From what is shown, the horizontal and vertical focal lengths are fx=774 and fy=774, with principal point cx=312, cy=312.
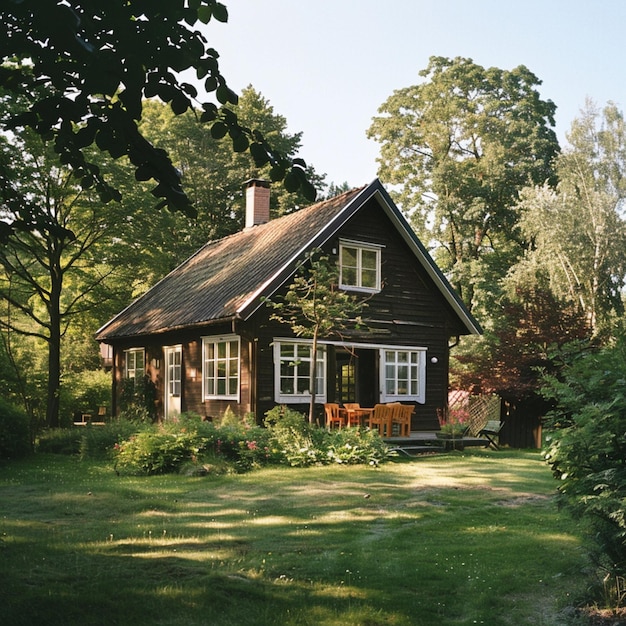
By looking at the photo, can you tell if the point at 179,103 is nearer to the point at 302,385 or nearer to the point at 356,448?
the point at 356,448

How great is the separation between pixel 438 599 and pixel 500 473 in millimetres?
8871

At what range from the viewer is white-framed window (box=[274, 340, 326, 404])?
62.7 feet

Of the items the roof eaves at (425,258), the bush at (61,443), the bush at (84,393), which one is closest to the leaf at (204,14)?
the roof eaves at (425,258)

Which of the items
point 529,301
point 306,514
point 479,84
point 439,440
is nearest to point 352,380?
point 439,440

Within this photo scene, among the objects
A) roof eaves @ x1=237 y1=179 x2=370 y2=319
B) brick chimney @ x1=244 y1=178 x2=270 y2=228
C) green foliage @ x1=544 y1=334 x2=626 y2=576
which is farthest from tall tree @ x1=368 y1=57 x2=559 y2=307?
green foliage @ x1=544 y1=334 x2=626 y2=576

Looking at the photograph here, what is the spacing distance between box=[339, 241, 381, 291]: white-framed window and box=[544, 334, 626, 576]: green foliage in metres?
14.4

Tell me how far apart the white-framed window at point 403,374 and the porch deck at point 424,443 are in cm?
125

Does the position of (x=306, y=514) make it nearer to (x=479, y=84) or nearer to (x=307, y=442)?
(x=307, y=442)

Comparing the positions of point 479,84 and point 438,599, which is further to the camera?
point 479,84

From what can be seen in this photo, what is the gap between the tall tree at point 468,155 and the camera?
3738cm

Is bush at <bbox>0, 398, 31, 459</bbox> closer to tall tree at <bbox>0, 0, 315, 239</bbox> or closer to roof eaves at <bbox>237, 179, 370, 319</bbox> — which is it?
roof eaves at <bbox>237, 179, 370, 319</bbox>

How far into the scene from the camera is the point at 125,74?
200 inches

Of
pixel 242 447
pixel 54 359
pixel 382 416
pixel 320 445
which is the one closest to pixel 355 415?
pixel 382 416

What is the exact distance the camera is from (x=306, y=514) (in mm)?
10055
